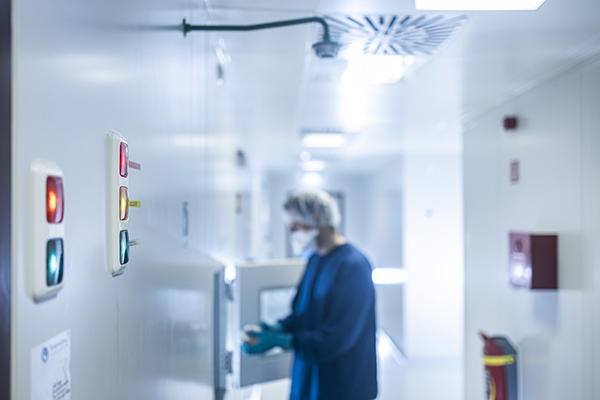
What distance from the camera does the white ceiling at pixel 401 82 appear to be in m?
1.38

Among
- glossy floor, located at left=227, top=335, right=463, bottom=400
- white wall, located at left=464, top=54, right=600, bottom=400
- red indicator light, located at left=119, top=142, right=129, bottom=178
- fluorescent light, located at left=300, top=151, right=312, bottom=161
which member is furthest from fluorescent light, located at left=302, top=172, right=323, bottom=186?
red indicator light, located at left=119, top=142, right=129, bottom=178

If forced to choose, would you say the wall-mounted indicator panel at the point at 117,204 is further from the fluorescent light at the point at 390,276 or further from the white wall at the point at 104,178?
the fluorescent light at the point at 390,276

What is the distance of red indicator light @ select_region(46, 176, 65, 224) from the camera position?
0.49 meters

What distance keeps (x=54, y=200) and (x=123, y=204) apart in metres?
0.23

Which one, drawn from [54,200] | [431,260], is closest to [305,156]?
[431,260]

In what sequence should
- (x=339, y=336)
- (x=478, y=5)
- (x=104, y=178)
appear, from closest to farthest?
1. (x=104, y=178)
2. (x=478, y=5)
3. (x=339, y=336)

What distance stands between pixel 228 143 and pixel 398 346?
3959 millimetres

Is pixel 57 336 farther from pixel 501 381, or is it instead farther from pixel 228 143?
pixel 501 381

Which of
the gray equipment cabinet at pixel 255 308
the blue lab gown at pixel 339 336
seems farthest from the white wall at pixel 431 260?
the blue lab gown at pixel 339 336

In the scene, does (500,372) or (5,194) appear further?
(500,372)

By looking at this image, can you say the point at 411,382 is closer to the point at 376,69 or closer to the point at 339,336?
the point at 339,336

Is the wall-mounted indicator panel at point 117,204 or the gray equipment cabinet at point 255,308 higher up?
the wall-mounted indicator panel at point 117,204

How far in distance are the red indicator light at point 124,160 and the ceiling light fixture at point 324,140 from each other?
2998mm

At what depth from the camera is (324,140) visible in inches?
159
